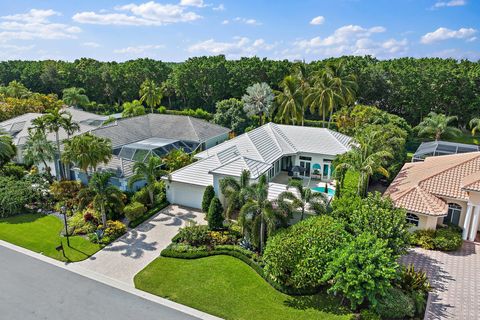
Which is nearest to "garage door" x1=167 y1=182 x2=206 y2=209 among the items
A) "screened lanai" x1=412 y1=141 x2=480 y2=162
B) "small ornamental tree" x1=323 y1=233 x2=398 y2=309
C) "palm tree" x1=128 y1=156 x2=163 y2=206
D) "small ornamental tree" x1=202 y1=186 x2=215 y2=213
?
"small ornamental tree" x1=202 y1=186 x2=215 y2=213

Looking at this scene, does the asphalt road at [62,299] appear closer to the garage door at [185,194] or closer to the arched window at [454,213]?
the garage door at [185,194]

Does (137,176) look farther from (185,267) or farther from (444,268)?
(444,268)

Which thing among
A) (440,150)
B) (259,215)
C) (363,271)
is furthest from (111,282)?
(440,150)

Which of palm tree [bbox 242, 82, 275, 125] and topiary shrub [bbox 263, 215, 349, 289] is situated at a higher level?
palm tree [bbox 242, 82, 275, 125]

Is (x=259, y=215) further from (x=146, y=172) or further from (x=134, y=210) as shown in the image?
(x=146, y=172)

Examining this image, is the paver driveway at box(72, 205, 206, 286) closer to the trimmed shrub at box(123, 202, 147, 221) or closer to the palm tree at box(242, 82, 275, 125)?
the trimmed shrub at box(123, 202, 147, 221)

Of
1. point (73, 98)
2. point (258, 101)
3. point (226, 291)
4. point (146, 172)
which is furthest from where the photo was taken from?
point (73, 98)
